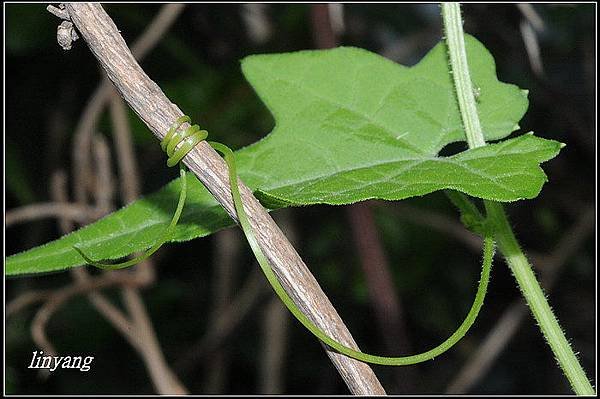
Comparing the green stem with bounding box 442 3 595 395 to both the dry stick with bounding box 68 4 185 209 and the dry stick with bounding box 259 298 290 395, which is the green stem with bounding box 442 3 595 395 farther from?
the dry stick with bounding box 259 298 290 395

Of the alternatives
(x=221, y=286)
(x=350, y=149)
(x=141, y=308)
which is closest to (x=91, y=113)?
(x=141, y=308)

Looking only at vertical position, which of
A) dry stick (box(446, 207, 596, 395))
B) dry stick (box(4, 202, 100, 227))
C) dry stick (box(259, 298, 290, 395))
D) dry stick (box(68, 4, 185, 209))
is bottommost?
dry stick (box(446, 207, 596, 395))

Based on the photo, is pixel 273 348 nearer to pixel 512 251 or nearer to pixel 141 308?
pixel 141 308

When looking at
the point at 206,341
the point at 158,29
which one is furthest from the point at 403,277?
the point at 158,29

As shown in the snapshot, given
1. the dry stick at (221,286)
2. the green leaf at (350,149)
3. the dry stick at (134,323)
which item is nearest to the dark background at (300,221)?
the dry stick at (221,286)

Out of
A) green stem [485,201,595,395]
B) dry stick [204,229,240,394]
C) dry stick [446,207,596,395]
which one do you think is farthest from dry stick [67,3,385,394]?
dry stick [204,229,240,394]

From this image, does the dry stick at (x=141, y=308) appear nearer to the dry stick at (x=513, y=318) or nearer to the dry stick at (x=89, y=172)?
the dry stick at (x=89, y=172)
